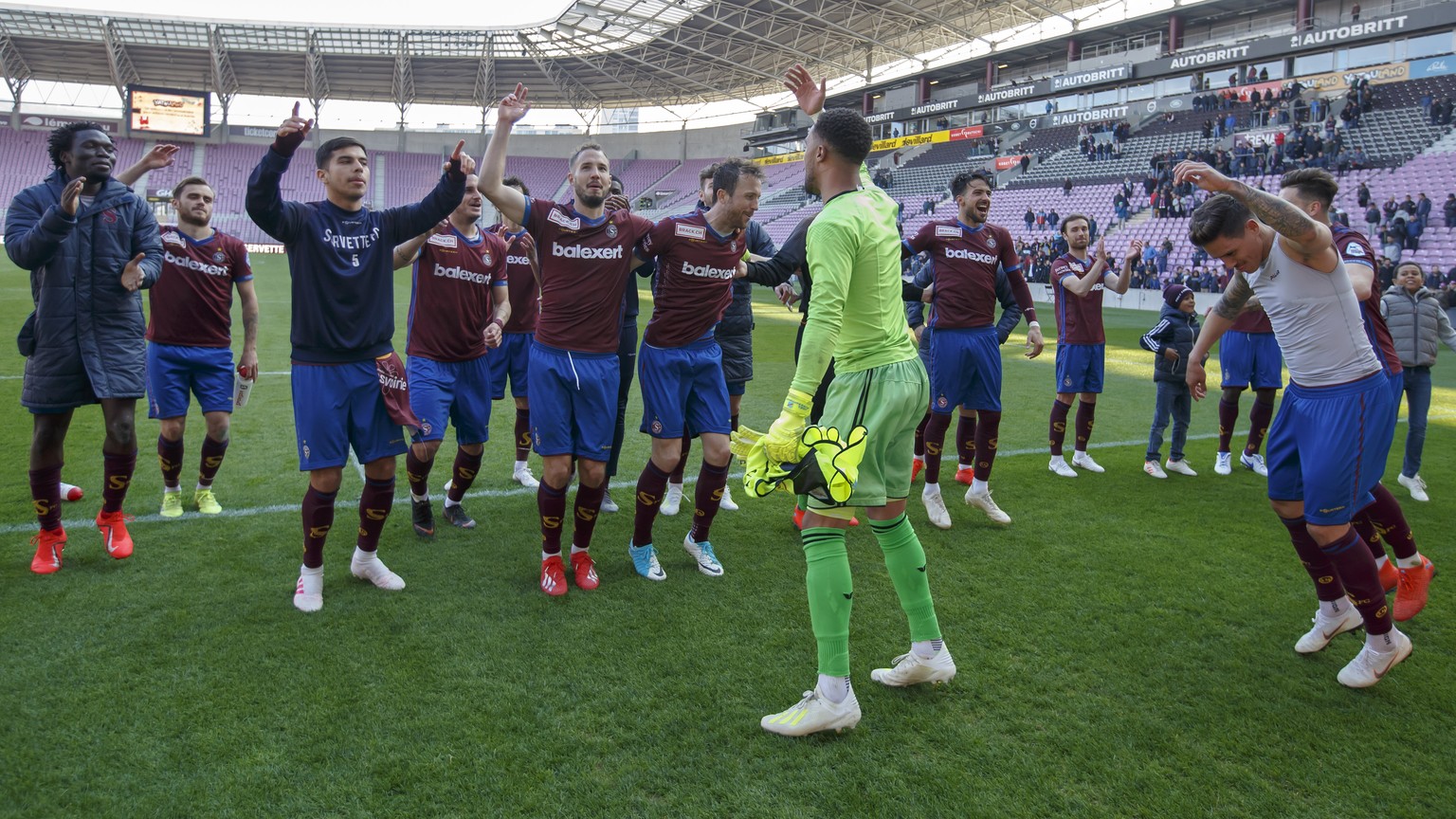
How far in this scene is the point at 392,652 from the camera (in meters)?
3.84

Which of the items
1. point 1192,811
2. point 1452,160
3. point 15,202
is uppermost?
point 1452,160

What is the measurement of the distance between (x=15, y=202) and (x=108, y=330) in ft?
2.53

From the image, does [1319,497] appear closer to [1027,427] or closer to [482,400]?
[482,400]

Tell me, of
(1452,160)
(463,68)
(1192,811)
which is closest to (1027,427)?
(1192,811)

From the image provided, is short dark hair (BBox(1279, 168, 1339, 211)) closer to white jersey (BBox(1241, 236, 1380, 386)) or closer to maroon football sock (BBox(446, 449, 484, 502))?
white jersey (BBox(1241, 236, 1380, 386))

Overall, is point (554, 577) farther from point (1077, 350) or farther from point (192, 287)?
point (1077, 350)

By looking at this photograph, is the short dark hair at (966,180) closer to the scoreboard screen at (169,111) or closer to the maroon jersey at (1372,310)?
the maroon jersey at (1372,310)

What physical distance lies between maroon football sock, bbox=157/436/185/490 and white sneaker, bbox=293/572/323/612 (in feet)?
6.28

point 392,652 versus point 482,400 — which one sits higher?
point 482,400

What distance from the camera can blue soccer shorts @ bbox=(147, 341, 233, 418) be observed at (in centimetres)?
566

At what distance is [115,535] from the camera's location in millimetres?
4969

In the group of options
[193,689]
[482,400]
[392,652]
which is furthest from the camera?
[482,400]

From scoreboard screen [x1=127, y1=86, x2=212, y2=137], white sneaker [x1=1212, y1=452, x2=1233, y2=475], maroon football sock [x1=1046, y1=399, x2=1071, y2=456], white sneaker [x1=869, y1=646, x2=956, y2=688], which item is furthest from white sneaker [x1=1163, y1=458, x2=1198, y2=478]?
scoreboard screen [x1=127, y1=86, x2=212, y2=137]

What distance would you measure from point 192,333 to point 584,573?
3180 mm
